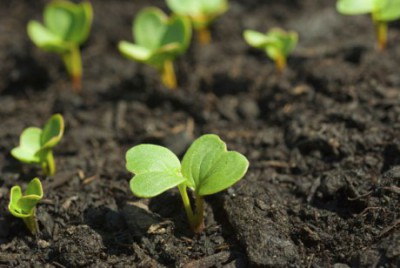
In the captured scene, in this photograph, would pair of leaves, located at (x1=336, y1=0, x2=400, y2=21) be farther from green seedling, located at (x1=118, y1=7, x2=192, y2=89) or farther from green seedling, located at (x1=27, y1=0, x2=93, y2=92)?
green seedling, located at (x1=27, y1=0, x2=93, y2=92)

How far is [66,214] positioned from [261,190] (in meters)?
0.67

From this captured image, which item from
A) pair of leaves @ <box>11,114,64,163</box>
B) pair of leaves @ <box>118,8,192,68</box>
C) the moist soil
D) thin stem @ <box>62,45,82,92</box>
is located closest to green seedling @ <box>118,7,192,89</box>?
pair of leaves @ <box>118,8,192,68</box>

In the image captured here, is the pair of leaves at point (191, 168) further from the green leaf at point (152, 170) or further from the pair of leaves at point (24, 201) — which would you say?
the pair of leaves at point (24, 201)

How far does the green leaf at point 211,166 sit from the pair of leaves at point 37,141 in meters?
0.51

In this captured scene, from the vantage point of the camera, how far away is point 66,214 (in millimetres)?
1867

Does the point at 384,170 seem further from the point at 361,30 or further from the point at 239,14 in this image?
the point at 239,14

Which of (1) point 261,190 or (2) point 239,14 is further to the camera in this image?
(2) point 239,14

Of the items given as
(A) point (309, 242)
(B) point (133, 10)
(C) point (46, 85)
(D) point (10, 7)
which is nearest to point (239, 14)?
(B) point (133, 10)

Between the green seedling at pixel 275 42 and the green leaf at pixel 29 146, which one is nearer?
the green leaf at pixel 29 146

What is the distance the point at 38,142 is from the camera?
199 centimetres

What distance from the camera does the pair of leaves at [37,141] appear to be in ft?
6.25

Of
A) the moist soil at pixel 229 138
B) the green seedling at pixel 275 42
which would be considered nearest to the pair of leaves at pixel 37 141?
the moist soil at pixel 229 138

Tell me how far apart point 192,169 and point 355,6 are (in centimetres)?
113

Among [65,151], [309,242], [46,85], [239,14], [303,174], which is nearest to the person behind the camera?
[309,242]
